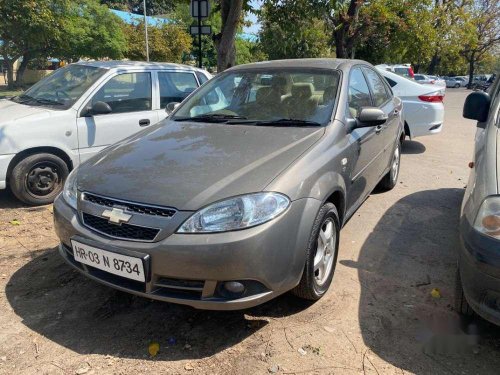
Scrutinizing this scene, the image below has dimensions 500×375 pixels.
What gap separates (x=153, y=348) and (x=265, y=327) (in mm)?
706

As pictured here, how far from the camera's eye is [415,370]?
2486 mm

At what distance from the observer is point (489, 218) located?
93.2 inches

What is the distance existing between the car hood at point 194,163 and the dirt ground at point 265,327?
2.89 ft

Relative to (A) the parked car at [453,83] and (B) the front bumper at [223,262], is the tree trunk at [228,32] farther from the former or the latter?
(A) the parked car at [453,83]

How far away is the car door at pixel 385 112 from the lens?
4648 millimetres

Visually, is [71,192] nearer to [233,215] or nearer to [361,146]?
[233,215]

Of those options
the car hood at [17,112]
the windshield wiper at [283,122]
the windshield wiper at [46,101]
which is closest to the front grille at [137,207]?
the windshield wiper at [283,122]

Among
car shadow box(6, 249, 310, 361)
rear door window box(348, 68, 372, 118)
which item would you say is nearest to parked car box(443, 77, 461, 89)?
rear door window box(348, 68, 372, 118)

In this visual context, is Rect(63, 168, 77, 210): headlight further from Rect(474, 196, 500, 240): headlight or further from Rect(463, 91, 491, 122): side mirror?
Rect(463, 91, 491, 122): side mirror

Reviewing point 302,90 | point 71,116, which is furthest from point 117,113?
point 302,90

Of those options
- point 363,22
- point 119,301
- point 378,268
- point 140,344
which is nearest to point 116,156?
point 119,301

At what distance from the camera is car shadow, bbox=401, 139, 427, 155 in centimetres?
820

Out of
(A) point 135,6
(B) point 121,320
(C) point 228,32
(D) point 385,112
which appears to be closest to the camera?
(B) point 121,320

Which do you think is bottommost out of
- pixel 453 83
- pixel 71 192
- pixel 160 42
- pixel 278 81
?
pixel 453 83
